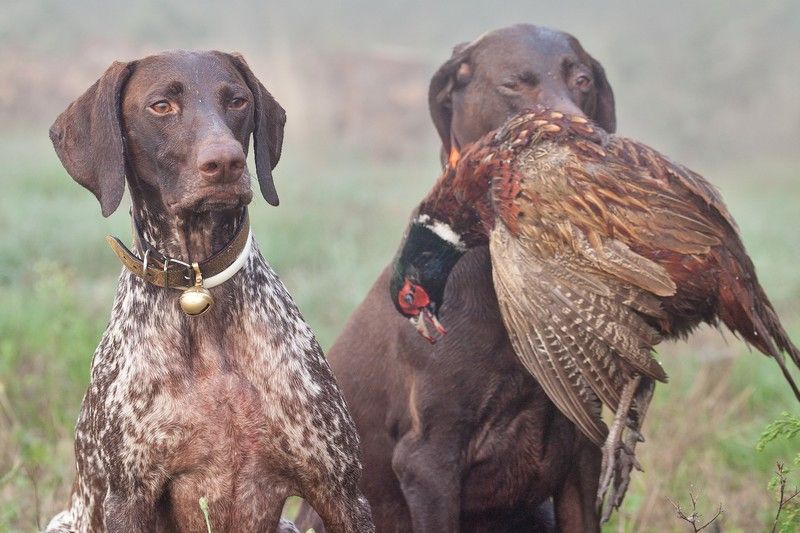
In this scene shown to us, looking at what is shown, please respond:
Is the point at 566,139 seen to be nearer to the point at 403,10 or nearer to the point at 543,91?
the point at 543,91

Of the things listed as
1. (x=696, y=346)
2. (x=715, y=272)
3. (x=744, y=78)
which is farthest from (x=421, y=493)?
(x=744, y=78)

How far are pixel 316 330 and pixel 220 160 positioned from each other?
500 centimetres

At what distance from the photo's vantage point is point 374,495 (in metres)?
4.34

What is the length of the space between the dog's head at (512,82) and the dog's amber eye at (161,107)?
130 cm

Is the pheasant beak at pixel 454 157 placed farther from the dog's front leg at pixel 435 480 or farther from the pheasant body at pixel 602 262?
the dog's front leg at pixel 435 480

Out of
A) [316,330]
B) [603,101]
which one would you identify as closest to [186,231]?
[603,101]

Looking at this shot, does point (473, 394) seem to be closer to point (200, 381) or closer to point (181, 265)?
point (200, 381)

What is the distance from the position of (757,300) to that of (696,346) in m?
4.85

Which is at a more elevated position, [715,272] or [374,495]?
[715,272]

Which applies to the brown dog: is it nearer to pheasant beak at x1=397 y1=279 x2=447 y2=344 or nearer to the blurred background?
pheasant beak at x1=397 y1=279 x2=447 y2=344

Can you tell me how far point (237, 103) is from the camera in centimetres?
350

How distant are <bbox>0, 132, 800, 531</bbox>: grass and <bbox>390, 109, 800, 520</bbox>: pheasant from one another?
783mm

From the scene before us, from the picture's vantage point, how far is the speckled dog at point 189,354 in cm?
340

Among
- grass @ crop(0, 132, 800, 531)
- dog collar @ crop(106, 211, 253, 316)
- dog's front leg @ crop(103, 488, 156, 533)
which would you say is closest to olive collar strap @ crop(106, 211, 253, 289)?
dog collar @ crop(106, 211, 253, 316)
